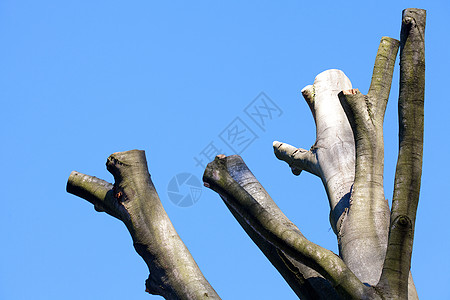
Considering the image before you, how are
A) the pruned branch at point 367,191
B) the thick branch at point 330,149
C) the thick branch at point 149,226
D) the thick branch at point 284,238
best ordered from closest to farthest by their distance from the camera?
the thick branch at point 284,238 < the thick branch at point 149,226 < the pruned branch at point 367,191 < the thick branch at point 330,149

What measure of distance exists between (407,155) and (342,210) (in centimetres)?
75

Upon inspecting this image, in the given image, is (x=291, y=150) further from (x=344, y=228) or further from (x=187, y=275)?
(x=187, y=275)

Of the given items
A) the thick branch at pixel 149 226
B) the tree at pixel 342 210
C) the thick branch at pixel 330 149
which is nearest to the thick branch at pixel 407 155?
the tree at pixel 342 210

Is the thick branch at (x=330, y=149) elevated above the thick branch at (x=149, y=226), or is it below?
above

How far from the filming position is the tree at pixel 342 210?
2.25 m

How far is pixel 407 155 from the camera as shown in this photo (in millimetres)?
2354

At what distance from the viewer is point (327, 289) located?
2383 millimetres

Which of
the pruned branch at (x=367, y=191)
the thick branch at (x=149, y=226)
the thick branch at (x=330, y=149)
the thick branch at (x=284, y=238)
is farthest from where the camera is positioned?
the thick branch at (x=330, y=149)

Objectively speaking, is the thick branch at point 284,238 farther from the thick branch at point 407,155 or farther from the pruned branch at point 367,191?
the pruned branch at point 367,191

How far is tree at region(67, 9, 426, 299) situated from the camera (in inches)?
88.7

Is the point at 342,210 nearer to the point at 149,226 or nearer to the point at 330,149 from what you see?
the point at 330,149

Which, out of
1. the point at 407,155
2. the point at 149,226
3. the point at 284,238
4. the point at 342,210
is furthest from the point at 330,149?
the point at 149,226

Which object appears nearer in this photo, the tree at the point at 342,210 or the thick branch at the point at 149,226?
the tree at the point at 342,210

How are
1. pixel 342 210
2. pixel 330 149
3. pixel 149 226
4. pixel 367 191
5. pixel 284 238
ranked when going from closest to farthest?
1. pixel 284 238
2. pixel 149 226
3. pixel 367 191
4. pixel 342 210
5. pixel 330 149
